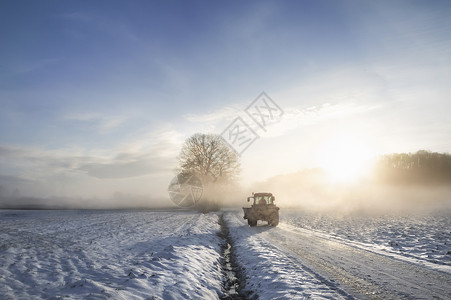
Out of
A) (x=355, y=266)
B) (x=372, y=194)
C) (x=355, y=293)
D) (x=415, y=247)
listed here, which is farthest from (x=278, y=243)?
(x=372, y=194)

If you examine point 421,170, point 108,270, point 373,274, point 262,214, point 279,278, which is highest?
point 421,170

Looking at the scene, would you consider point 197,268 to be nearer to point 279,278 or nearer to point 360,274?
point 279,278

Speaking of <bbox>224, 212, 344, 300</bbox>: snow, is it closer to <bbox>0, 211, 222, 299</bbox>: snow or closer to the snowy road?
the snowy road

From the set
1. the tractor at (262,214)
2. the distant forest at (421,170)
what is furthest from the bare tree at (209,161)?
the distant forest at (421,170)

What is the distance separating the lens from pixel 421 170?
6856 cm

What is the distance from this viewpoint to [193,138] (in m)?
50.3

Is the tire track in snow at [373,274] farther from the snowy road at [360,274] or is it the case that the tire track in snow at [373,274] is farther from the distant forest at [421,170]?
the distant forest at [421,170]

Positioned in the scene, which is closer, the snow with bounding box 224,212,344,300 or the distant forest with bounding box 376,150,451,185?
the snow with bounding box 224,212,344,300

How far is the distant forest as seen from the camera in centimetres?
6588

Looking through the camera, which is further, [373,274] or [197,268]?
[197,268]

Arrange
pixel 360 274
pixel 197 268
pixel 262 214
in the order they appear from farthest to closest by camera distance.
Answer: pixel 262 214 → pixel 197 268 → pixel 360 274

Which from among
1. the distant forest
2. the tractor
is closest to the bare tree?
the tractor

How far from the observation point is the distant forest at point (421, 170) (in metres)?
65.9

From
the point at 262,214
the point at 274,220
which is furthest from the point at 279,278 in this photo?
the point at 274,220
